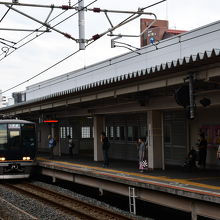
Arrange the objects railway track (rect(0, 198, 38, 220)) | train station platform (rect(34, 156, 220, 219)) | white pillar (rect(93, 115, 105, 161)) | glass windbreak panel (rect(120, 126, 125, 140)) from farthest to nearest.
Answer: glass windbreak panel (rect(120, 126, 125, 140)) < white pillar (rect(93, 115, 105, 161)) < railway track (rect(0, 198, 38, 220)) < train station platform (rect(34, 156, 220, 219))

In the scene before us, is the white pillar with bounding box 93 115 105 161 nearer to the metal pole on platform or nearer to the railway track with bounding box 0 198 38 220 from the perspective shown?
the railway track with bounding box 0 198 38 220

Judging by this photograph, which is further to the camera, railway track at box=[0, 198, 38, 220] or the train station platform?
railway track at box=[0, 198, 38, 220]

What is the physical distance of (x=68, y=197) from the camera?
46.0 ft

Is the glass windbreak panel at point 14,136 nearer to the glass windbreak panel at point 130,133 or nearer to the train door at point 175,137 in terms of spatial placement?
the glass windbreak panel at point 130,133

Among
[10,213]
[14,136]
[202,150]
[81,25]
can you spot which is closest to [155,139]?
[202,150]

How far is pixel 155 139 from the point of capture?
15641 millimetres

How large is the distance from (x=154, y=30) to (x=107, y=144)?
47255mm

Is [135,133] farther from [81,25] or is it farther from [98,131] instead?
[81,25]

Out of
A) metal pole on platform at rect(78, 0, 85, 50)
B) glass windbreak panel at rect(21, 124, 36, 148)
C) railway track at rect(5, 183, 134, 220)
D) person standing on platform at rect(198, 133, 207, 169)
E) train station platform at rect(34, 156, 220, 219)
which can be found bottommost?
railway track at rect(5, 183, 134, 220)

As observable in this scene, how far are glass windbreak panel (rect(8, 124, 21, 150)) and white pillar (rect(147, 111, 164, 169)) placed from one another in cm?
653

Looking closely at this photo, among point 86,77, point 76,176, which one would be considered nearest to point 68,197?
point 76,176

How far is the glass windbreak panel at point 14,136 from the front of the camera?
18.7 meters

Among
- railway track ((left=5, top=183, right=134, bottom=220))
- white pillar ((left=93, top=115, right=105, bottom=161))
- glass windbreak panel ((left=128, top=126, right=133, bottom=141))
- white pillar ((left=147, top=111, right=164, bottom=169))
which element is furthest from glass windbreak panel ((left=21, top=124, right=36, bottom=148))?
white pillar ((left=147, top=111, right=164, bottom=169))

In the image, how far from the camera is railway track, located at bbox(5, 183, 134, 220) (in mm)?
10984
